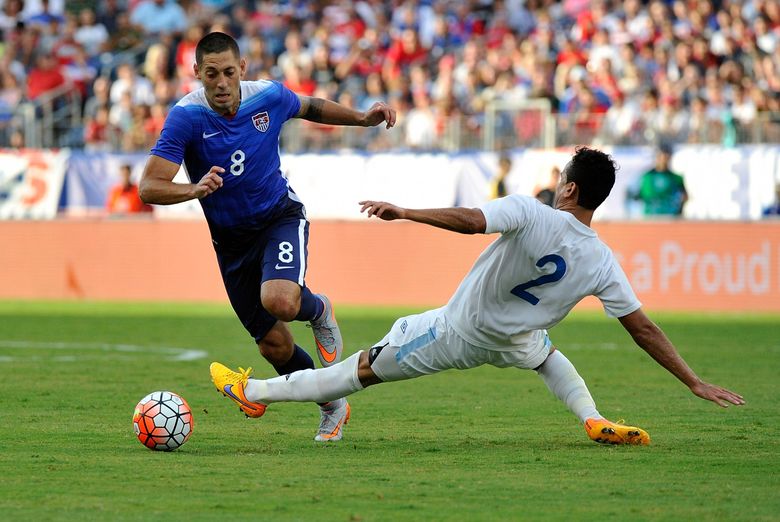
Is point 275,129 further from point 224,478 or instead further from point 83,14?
point 83,14

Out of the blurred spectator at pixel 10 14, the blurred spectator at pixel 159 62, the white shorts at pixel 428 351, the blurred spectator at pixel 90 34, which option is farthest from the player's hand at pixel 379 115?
the blurred spectator at pixel 10 14

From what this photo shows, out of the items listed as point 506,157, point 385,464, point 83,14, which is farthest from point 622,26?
point 385,464

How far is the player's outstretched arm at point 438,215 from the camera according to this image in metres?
6.39

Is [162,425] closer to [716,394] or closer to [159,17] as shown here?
[716,394]

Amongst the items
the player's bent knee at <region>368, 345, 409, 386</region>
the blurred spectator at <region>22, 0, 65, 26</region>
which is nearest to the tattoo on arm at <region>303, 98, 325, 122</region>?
the player's bent knee at <region>368, 345, 409, 386</region>

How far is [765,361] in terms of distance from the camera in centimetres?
1337

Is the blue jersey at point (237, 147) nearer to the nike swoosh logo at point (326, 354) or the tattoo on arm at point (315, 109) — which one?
the tattoo on arm at point (315, 109)

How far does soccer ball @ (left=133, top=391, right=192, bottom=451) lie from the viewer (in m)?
7.41

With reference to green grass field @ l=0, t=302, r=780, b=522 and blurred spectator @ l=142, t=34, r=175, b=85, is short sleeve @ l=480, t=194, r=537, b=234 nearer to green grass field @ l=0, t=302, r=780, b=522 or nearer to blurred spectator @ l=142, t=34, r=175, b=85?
green grass field @ l=0, t=302, r=780, b=522

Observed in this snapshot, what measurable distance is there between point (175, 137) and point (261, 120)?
0.67m

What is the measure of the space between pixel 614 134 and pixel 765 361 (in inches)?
320

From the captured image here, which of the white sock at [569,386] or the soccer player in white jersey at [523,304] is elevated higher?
the soccer player in white jersey at [523,304]

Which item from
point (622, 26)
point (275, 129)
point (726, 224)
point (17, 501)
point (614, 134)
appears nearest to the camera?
point (17, 501)

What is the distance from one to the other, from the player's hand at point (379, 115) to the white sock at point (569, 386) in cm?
181
